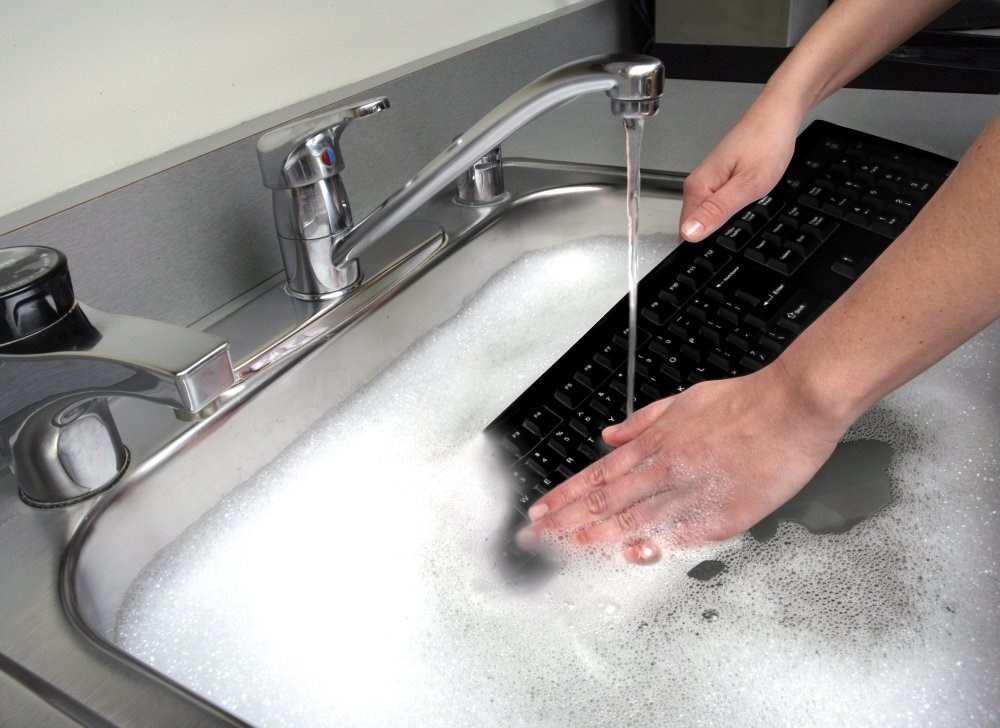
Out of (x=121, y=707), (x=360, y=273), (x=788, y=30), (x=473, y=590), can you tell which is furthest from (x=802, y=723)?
(x=788, y=30)

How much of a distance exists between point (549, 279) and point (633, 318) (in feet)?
0.69

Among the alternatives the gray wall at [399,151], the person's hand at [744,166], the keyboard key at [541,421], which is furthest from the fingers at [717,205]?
the keyboard key at [541,421]

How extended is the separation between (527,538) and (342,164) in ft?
0.96

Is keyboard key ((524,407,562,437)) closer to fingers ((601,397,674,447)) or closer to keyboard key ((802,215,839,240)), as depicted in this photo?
fingers ((601,397,674,447))

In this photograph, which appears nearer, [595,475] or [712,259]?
[595,475]

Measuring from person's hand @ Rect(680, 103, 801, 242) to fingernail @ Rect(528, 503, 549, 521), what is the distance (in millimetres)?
304

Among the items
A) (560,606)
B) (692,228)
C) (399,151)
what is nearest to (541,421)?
(560,606)

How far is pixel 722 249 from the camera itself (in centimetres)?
62

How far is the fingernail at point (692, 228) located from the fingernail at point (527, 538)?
0.29 m

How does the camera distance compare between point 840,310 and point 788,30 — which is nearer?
point 840,310

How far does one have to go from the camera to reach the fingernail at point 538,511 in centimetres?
45

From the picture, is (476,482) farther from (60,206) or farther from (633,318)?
(60,206)

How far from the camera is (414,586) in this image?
438 mm

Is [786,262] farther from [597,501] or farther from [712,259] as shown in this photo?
[597,501]
